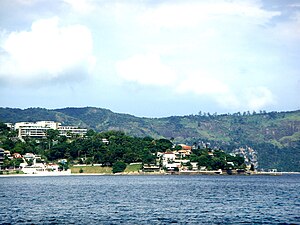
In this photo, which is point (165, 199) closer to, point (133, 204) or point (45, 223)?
point (133, 204)

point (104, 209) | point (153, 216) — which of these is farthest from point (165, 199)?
point (153, 216)

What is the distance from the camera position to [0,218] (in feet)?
218

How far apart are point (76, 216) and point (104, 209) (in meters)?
8.83

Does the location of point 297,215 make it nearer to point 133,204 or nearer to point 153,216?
point 153,216

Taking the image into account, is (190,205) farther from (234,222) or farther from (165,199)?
(234,222)

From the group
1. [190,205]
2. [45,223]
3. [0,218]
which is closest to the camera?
[45,223]

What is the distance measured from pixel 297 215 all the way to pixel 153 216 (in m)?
18.9

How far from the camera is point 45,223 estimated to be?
201ft

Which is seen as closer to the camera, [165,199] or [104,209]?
[104,209]

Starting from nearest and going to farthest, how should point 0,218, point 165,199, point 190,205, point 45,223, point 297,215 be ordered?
1. point 45,223
2. point 0,218
3. point 297,215
4. point 190,205
5. point 165,199

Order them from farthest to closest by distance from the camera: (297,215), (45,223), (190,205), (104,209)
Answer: (190,205), (104,209), (297,215), (45,223)

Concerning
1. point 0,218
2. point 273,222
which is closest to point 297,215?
point 273,222

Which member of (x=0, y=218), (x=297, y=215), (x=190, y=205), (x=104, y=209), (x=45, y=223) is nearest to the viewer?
(x=45, y=223)

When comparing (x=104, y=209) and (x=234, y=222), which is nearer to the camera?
(x=234, y=222)
